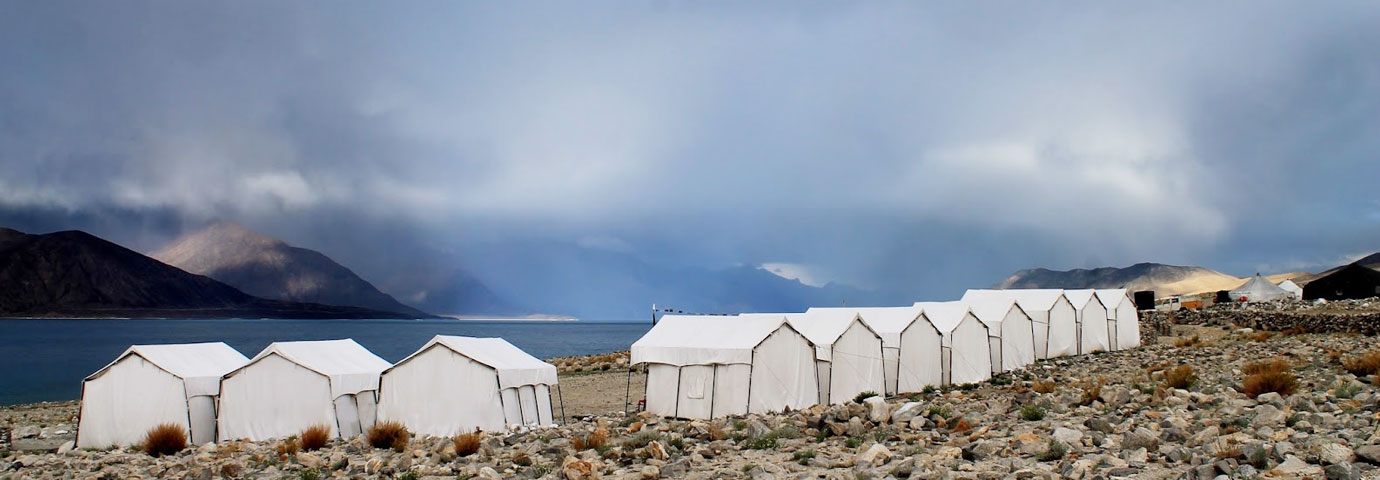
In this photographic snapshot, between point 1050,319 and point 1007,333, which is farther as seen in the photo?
point 1050,319

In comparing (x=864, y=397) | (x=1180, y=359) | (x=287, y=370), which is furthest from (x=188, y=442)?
(x=1180, y=359)

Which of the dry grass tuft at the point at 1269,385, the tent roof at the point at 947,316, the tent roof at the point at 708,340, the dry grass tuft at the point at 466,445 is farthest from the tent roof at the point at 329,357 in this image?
the dry grass tuft at the point at 1269,385

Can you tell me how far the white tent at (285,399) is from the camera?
23.8 metres

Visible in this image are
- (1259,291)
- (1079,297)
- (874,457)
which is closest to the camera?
(874,457)

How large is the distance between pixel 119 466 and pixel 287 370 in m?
5.42

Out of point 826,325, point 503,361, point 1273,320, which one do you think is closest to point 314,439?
point 503,361

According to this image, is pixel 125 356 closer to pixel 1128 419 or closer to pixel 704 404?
pixel 704 404

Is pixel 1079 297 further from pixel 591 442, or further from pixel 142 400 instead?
pixel 142 400

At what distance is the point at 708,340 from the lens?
27.2 m

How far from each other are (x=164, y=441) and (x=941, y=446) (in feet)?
60.0

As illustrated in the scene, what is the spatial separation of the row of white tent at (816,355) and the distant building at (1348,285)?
5679 cm

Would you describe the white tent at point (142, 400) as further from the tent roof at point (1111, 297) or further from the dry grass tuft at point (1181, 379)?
the tent roof at point (1111, 297)

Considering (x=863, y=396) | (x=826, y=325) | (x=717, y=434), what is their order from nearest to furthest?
(x=717, y=434), (x=863, y=396), (x=826, y=325)

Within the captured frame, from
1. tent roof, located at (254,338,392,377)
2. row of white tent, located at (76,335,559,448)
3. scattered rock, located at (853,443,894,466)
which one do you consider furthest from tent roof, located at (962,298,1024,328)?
tent roof, located at (254,338,392,377)
